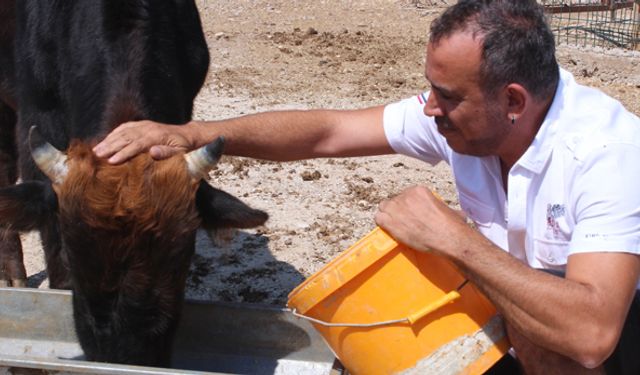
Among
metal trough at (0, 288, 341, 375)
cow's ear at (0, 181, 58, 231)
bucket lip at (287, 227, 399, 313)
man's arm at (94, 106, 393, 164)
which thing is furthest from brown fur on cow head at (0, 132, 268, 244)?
bucket lip at (287, 227, 399, 313)

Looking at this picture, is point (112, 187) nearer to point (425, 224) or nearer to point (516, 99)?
point (425, 224)

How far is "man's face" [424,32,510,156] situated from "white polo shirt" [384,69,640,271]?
17 centimetres

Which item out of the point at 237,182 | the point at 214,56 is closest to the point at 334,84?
the point at 214,56

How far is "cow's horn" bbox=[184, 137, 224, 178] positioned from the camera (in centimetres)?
363

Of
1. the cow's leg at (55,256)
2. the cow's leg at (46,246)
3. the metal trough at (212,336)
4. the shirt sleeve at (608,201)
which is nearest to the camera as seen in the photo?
the shirt sleeve at (608,201)

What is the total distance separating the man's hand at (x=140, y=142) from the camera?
11.8 feet

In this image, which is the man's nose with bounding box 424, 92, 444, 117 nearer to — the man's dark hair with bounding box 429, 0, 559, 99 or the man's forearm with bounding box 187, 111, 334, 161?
the man's dark hair with bounding box 429, 0, 559, 99

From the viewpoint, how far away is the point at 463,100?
3.32 metres

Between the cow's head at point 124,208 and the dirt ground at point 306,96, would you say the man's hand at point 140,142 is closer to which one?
the cow's head at point 124,208

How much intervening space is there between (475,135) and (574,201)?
1.45 ft

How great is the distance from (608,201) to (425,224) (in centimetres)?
65

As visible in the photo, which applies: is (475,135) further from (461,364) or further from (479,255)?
(461,364)

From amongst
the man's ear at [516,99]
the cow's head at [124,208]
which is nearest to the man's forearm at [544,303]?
the man's ear at [516,99]

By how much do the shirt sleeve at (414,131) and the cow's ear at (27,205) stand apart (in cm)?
157
